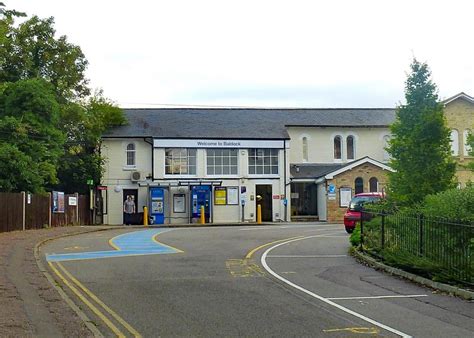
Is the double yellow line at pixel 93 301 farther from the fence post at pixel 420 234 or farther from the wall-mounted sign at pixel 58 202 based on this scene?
the wall-mounted sign at pixel 58 202

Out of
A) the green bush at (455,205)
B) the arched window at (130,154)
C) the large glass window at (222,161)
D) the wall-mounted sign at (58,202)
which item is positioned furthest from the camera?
the large glass window at (222,161)

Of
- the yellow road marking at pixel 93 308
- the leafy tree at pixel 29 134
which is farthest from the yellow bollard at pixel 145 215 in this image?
the yellow road marking at pixel 93 308

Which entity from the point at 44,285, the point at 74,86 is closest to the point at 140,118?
the point at 74,86

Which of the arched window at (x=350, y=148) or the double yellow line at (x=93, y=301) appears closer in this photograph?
the double yellow line at (x=93, y=301)

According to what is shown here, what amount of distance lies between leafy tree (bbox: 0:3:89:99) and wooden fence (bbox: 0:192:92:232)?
8.27 metres

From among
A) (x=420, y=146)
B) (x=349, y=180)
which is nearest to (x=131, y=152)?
(x=349, y=180)

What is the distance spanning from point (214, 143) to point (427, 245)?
33.0 m

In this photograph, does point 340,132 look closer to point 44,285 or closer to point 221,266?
point 221,266

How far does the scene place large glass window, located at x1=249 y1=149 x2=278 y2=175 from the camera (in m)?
46.8

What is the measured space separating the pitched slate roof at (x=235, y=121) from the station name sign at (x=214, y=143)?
378mm

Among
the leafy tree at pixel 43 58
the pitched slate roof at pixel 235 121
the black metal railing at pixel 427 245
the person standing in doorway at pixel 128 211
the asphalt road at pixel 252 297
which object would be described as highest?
the leafy tree at pixel 43 58

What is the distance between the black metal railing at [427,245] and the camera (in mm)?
12461

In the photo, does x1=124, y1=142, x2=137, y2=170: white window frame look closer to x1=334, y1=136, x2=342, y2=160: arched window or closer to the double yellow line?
x1=334, y1=136, x2=342, y2=160: arched window

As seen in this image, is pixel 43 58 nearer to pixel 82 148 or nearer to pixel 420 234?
pixel 82 148
